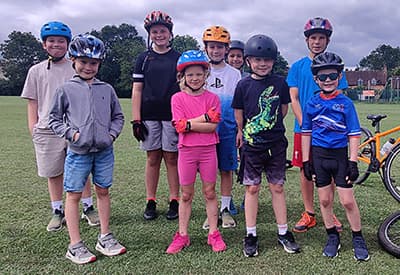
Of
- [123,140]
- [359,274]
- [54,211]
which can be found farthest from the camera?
[123,140]

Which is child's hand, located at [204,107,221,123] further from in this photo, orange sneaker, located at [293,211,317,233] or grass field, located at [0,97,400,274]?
orange sneaker, located at [293,211,317,233]

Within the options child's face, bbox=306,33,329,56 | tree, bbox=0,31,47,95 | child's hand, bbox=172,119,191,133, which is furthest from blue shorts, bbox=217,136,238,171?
tree, bbox=0,31,47,95

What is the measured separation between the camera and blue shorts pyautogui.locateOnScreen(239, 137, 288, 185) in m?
3.87

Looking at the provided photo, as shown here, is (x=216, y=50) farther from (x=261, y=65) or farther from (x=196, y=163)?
(x=196, y=163)

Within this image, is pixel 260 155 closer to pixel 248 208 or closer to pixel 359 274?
pixel 248 208

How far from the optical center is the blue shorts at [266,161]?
3.87m

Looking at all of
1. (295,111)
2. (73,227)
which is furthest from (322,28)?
(73,227)

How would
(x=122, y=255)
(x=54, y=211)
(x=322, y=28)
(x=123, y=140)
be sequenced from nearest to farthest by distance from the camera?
(x=122, y=255) → (x=322, y=28) → (x=54, y=211) → (x=123, y=140)

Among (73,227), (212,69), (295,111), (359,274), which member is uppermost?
(212,69)

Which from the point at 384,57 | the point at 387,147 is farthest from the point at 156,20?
the point at 384,57

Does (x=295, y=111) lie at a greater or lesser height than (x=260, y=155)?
greater

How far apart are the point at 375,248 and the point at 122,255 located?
2.39m

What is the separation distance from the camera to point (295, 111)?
4.37 m

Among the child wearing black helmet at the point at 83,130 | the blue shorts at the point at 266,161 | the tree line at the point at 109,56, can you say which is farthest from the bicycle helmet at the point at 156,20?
the tree line at the point at 109,56
